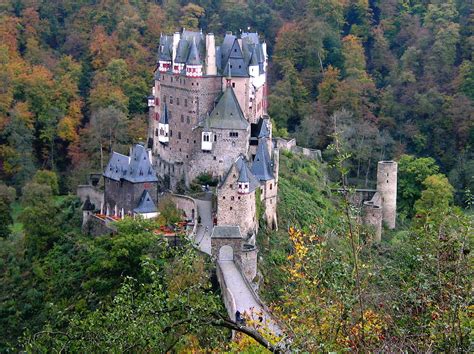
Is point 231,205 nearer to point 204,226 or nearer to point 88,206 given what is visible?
point 204,226

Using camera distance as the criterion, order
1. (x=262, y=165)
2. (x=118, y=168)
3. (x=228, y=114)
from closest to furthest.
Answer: (x=262, y=165), (x=118, y=168), (x=228, y=114)

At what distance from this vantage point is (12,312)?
134ft

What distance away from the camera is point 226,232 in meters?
36.3

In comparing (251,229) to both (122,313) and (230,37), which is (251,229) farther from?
(122,313)

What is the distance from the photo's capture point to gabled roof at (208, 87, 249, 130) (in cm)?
4197

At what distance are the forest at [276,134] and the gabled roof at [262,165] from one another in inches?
110

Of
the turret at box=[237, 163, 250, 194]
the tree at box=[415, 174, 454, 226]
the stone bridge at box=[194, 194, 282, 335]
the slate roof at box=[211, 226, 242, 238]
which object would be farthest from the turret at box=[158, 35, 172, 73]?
the tree at box=[415, 174, 454, 226]

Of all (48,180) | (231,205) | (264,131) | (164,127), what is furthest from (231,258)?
(48,180)

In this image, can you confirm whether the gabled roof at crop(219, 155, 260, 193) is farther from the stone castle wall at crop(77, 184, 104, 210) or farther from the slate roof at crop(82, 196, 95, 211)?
the slate roof at crop(82, 196, 95, 211)

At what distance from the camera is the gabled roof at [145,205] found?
4053 centimetres

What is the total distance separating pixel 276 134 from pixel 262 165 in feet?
55.5

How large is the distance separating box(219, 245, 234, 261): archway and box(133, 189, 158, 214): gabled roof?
18.0 ft

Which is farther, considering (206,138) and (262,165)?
(206,138)

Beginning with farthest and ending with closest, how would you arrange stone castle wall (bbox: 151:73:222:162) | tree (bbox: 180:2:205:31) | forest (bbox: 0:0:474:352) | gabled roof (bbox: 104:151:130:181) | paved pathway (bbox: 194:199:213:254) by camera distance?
1. tree (bbox: 180:2:205:31)
2. stone castle wall (bbox: 151:73:222:162)
3. gabled roof (bbox: 104:151:130:181)
4. paved pathway (bbox: 194:199:213:254)
5. forest (bbox: 0:0:474:352)
